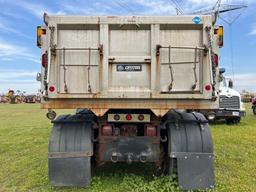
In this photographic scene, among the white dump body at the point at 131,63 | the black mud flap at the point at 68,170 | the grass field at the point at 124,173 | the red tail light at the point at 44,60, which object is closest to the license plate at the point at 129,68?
the white dump body at the point at 131,63

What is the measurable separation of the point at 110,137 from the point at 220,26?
96.0 inches

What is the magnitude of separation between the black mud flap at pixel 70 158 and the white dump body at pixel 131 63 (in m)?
0.58

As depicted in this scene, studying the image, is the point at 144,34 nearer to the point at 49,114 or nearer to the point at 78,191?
the point at 49,114

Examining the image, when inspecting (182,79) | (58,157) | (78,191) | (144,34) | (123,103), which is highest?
(144,34)

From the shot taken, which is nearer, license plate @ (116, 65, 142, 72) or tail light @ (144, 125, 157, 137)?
license plate @ (116, 65, 142, 72)

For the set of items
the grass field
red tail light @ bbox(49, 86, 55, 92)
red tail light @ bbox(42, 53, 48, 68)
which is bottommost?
the grass field

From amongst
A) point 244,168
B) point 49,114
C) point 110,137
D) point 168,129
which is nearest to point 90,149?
point 110,137

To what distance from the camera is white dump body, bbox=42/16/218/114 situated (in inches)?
202

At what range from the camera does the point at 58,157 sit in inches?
211

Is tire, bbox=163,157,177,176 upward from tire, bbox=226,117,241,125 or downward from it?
downward

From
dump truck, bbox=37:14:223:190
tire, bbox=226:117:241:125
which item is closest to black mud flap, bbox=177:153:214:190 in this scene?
dump truck, bbox=37:14:223:190

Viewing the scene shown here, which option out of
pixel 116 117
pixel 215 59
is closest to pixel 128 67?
pixel 116 117

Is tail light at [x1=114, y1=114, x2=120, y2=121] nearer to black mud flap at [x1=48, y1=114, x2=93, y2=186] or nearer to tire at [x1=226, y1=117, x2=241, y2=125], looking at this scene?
black mud flap at [x1=48, y1=114, x2=93, y2=186]

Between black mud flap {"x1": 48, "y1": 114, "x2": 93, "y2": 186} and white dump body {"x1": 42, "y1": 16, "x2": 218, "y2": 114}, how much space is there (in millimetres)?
581
